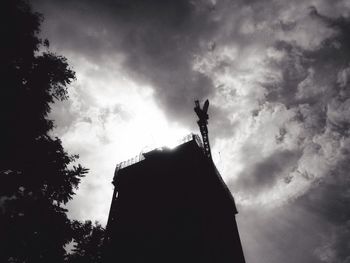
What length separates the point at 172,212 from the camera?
577 inches

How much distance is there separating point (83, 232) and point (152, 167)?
348 inches

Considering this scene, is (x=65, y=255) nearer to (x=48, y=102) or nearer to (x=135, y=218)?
(x=48, y=102)

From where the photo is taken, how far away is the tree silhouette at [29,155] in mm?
6676

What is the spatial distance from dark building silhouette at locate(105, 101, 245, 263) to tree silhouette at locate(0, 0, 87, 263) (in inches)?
287

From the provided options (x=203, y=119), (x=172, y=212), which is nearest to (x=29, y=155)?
(x=172, y=212)

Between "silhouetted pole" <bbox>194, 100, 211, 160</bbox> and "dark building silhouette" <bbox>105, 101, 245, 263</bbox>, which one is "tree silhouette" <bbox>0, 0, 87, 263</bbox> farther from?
"silhouetted pole" <bbox>194, 100, 211, 160</bbox>

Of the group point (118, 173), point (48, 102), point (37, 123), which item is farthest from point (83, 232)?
point (118, 173)

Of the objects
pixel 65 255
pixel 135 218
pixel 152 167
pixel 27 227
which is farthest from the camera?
pixel 152 167

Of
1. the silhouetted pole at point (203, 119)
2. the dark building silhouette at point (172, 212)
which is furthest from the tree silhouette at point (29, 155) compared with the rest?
the silhouetted pole at point (203, 119)

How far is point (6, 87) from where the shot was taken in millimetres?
7566

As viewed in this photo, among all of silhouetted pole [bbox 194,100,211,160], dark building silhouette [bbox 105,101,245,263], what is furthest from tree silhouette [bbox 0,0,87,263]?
silhouetted pole [bbox 194,100,211,160]

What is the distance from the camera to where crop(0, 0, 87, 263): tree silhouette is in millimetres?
6676

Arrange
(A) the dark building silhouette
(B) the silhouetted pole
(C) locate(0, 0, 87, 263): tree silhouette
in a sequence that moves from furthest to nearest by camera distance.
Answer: (B) the silhouetted pole, (A) the dark building silhouette, (C) locate(0, 0, 87, 263): tree silhouette

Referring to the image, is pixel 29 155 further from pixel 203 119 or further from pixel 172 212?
pixel 203 119
